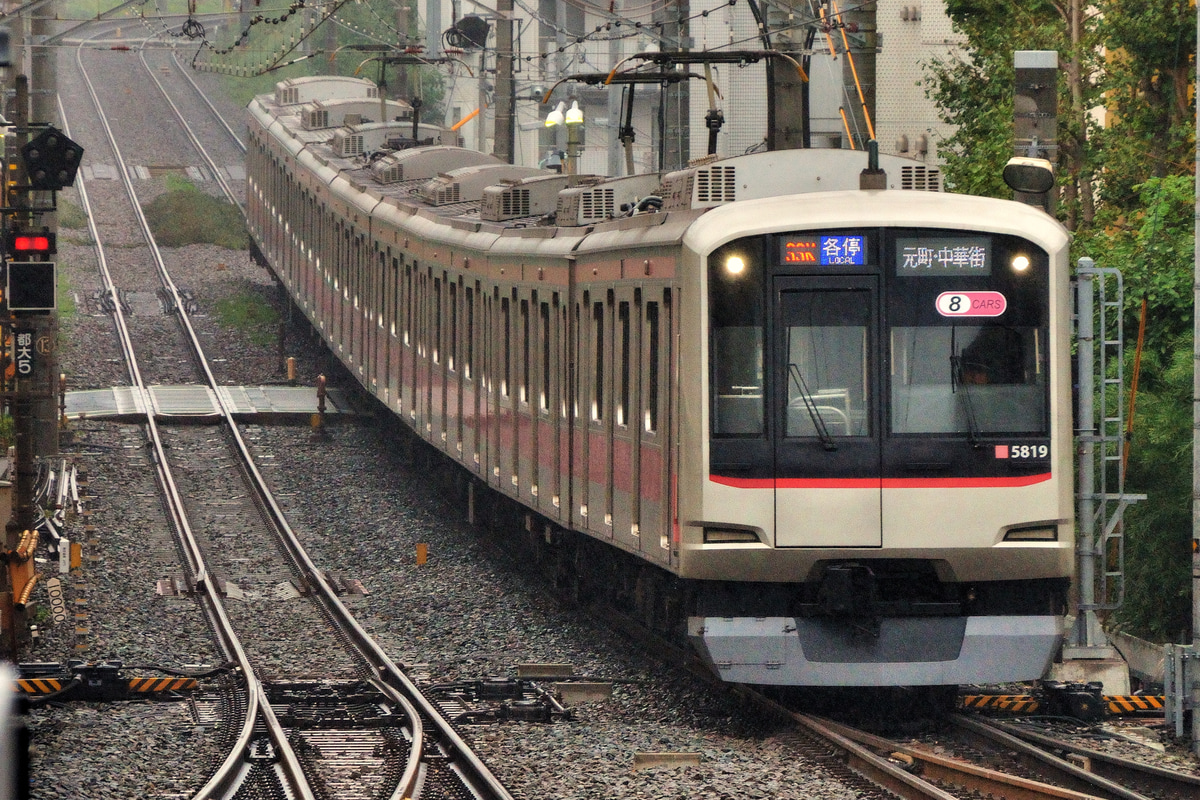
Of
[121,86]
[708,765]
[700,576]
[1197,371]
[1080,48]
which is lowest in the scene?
[708,765]

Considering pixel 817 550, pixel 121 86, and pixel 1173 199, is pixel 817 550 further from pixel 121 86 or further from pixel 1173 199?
pixel 121 86

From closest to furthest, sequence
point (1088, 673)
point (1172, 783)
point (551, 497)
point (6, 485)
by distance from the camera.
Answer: point (1172, 783) → point (1088, 673) → point (551, 497) → point (6, 485)

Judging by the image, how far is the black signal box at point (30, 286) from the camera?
48.0 feet

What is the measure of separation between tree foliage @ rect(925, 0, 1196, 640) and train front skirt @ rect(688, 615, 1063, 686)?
4.42 meters

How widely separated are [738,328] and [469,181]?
9585 millimetres

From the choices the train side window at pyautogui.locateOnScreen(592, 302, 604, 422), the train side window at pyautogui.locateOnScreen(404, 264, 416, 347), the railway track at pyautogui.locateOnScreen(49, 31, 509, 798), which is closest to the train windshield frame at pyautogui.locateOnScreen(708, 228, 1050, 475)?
the railway track at pyautogui.locateOnScreen(49, 31, 509, 798)

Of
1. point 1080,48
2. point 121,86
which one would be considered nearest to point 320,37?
point 121,86

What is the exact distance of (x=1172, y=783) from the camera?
9.08 metres

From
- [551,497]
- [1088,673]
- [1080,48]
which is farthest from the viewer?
[1080,48]

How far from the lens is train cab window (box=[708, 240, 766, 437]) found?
33.4 feet

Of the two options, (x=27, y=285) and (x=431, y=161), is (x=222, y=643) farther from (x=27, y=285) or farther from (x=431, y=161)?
(x=431, y=161)

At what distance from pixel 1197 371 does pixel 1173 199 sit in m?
6.31

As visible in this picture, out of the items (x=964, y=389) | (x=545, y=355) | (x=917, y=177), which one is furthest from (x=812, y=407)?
(x=545, y=355)

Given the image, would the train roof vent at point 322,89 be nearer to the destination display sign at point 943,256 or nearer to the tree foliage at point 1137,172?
the tree foliage at point 1137,172
